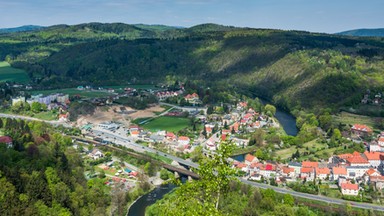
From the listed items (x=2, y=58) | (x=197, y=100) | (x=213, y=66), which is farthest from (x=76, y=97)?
(x=2, y=58)

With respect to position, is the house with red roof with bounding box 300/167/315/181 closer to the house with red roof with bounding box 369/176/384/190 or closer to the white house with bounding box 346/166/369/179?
the white house with bounding box 346/166/369/179

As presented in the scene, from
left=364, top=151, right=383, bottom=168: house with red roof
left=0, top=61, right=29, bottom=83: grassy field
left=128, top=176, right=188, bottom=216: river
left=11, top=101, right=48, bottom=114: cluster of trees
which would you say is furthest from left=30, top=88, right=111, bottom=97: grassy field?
left=364, top=151, right=383, bottom=168: house with red roof

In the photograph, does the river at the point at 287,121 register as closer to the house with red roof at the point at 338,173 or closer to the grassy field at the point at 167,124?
the grassy field at the point at 167,124

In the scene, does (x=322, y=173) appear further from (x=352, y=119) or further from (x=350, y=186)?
(x=352, y=119)

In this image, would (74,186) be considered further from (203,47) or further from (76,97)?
(203,47)

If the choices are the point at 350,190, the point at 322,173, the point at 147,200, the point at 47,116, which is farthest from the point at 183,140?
the point at 47,116
